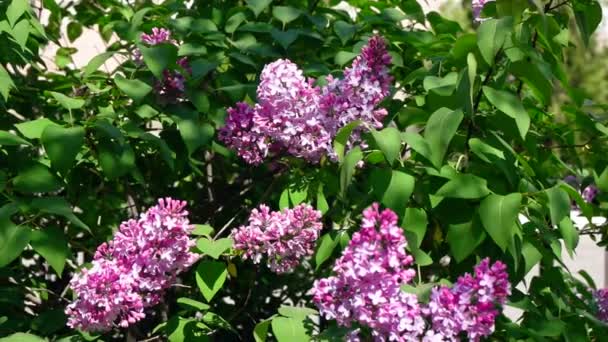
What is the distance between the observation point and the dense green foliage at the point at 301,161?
2090 millimetres

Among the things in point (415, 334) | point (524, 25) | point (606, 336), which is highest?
point (524, 25)

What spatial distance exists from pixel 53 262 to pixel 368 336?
78cm

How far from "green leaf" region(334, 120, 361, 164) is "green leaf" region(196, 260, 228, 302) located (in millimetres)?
382

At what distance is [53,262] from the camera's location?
7.40 ft

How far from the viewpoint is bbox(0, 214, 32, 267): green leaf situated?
86.0 inches

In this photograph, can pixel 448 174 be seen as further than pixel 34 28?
No

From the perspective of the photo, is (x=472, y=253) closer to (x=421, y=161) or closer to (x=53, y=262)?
(x=421, y=161)

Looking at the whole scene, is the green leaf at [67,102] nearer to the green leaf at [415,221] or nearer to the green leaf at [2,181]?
the green leaf at [2,181]

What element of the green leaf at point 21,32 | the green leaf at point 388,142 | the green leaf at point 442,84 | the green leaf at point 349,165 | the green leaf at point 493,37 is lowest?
the green leaf at point 349,165

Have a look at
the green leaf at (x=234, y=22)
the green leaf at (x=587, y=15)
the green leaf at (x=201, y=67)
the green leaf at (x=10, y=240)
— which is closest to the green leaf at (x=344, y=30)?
the green leaf at (x=234, y=22)

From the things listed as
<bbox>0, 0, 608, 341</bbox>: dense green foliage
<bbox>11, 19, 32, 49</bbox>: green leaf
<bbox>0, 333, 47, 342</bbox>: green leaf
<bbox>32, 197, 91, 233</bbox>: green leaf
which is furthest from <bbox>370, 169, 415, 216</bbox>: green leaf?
<bbox>11, 19, 32, 49</bbox>: green leaf

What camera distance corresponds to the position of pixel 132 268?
6.75 feet

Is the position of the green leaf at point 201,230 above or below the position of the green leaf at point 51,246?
above

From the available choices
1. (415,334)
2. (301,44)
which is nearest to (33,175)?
(301,44)
